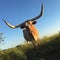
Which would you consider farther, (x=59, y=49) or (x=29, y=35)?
(x=29, y=35)

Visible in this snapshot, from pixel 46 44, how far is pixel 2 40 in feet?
14.8

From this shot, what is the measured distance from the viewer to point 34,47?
13469 millimetres

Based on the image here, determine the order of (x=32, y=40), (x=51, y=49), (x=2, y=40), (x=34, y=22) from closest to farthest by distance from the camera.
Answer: (x=51, y=49), (x=32, y=40), (x=34, y=22), (x=2, y=40)

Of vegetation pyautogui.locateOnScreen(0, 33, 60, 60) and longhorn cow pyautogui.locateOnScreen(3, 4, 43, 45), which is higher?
longhorn cow pyautogui.locateOnScreen(3, 4, 43, 45)

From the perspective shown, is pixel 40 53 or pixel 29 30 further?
pixel 29 30

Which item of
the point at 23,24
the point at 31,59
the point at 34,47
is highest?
the point at 23,24

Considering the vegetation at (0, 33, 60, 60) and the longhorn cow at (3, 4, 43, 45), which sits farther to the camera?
the longhorn cow at (3, 4, 43, 45)

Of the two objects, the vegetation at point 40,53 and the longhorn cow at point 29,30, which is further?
the longhorn cow at point 29,30

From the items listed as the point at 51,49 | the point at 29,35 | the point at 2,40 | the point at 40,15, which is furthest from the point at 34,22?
the point at 2,40

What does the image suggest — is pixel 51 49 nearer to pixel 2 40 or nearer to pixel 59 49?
pixel 59 49

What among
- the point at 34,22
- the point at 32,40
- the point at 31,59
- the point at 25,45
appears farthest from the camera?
the point at 25,45

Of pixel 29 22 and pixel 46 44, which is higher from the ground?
pixel 29 22

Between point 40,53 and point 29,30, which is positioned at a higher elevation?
point 29,30

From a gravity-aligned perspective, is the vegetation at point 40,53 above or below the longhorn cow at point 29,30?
below
